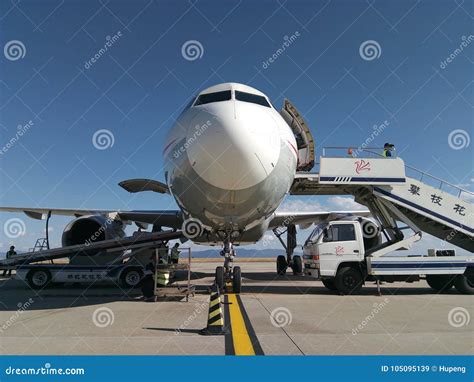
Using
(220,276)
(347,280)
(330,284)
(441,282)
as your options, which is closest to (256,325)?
(220,276)

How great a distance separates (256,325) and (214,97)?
14.8 feet

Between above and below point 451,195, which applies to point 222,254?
below

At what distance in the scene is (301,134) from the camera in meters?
12.2

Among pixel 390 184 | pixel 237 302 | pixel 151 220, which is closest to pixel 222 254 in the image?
pixel 237 302

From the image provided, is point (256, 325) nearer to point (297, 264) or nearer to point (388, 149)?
point (388, 149)

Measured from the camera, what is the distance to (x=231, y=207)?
7.86 m

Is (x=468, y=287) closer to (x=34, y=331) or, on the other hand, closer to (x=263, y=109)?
(x=263, y=109)

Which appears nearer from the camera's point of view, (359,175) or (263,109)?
(263,109)

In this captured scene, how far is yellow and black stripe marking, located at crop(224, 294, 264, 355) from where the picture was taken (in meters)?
4.64

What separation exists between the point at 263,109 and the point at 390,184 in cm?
583

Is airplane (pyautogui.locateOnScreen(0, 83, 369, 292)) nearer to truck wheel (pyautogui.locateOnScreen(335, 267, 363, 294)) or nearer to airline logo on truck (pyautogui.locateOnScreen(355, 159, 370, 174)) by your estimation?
truck wheel (pyautogui.locateOnScreen(335, 267, 363, 294))

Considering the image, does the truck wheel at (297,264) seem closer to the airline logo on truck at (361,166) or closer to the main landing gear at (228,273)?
the airline logo on truck at (361,166)

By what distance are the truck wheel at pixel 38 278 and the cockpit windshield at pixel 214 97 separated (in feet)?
28.6

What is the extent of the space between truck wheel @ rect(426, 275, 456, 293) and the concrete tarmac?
4.87 ft
